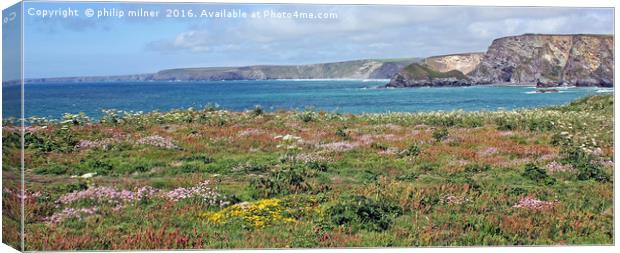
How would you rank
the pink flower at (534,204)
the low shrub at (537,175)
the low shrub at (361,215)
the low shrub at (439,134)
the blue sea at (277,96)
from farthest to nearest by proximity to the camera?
the low shrub at (439,134), the low shrub at (537,175), the pink flower at (534,204), the blue sea at (277,96), the low shrub at (361,215)

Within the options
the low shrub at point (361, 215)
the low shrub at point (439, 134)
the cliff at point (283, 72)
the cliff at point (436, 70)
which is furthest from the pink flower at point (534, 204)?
the cliff at point (283, 72)

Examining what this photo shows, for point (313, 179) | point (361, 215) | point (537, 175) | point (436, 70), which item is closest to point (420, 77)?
point (436, 70)

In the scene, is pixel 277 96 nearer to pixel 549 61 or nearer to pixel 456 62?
pixel 456 62

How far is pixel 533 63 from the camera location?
2367cm

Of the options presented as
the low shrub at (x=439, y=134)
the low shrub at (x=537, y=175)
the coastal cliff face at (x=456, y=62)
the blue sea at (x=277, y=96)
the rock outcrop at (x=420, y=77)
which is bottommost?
the low shrub at (x=537, y=175)

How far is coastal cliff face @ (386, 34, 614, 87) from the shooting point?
22.9 m

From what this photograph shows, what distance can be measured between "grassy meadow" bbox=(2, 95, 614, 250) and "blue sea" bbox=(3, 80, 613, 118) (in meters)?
0.24

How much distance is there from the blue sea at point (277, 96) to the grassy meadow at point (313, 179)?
24cm

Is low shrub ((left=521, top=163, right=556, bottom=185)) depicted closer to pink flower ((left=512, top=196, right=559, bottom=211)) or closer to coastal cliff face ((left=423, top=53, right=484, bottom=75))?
pink flower ((left=512, top=196, right=559, bottom=211))

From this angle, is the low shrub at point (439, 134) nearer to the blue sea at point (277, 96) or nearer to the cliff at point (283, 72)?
the blue sea at point (277, 96)

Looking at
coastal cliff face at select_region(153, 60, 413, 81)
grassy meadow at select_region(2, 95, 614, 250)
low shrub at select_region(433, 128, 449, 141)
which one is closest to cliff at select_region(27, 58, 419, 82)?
coastal cliff face at select_region(153, 60, 413, 81)

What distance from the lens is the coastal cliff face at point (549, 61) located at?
22.9m

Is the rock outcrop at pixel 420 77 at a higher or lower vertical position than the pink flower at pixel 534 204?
higher

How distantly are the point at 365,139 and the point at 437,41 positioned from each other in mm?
3054
